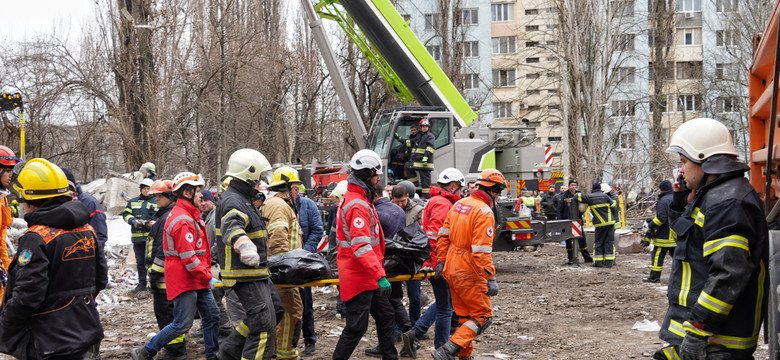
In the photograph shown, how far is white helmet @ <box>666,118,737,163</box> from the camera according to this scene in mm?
3758

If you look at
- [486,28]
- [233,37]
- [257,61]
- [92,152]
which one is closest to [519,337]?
[233,37]

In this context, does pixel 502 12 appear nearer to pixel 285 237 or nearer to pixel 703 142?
pixel 285 237

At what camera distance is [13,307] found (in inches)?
154

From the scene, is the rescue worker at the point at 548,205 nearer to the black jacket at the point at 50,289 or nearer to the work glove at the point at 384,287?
the work glove at the point at 384,287

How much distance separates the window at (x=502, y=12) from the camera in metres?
51.6

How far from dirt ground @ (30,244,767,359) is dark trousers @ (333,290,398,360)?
1356mm

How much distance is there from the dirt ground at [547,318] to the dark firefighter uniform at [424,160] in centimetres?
199

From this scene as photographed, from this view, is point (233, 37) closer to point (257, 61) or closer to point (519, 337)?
point (257, 61)

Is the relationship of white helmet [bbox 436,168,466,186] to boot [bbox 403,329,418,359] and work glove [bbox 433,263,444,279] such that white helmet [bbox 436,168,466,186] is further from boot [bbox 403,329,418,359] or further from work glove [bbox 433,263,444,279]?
boot [bbox 403,329,418,359]

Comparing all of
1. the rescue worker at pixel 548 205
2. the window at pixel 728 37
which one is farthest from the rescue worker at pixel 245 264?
the window at pixel 728 37

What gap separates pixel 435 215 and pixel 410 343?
1.40 m

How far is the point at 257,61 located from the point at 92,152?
9.60 meters

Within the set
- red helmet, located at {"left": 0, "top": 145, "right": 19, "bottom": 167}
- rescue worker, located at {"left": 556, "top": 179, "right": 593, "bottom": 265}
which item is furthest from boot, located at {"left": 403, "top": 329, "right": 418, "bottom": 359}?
rescue worker, located at {"left": 556, "top": 179, "right": 593, "bottom": 265}

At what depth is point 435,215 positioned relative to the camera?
7.39 m
